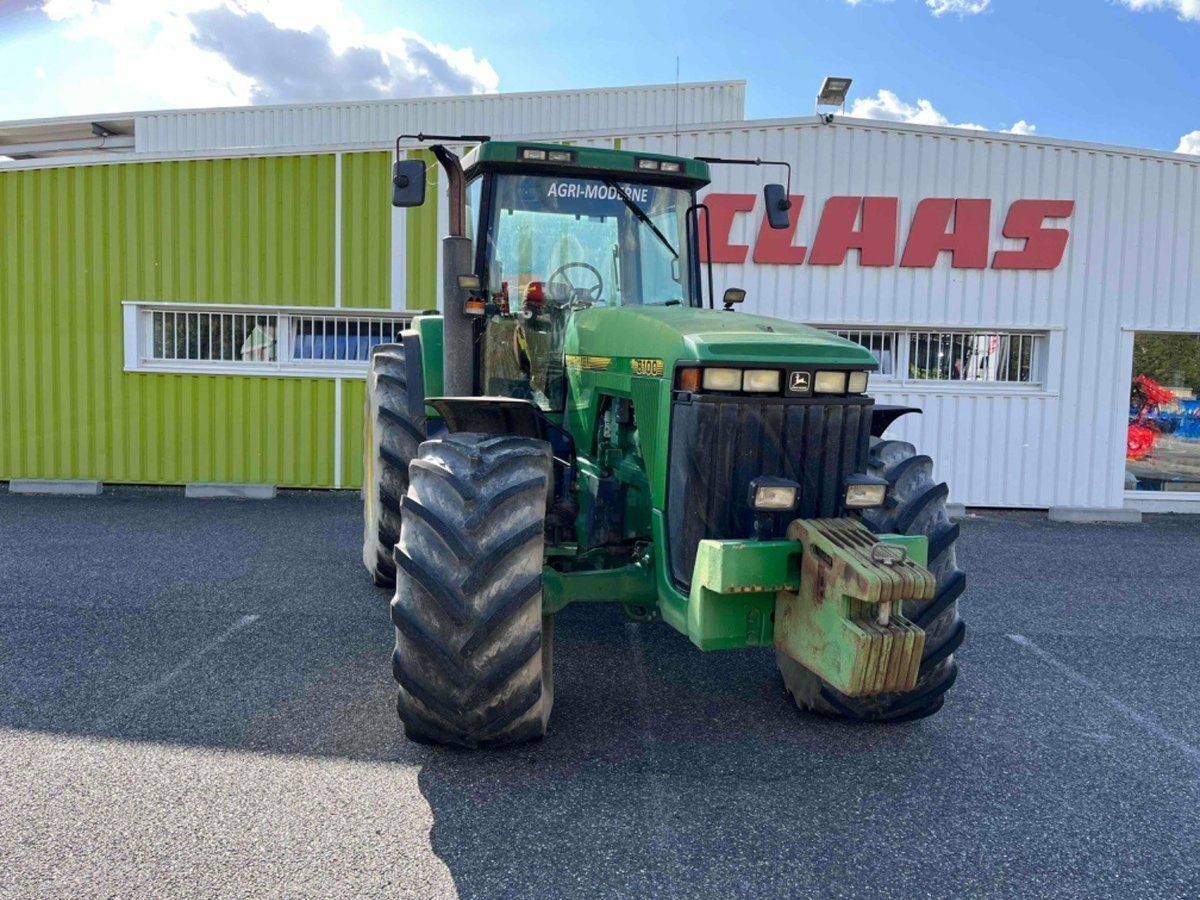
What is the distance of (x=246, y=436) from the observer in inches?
403

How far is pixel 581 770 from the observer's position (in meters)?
3.38

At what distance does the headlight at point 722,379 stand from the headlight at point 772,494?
355 mm

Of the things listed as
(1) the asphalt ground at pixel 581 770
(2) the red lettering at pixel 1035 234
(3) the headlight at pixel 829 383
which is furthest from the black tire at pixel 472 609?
(2) the red lettering at pixel 1035 234

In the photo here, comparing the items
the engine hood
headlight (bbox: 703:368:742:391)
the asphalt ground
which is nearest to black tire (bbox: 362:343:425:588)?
the asphalt ground

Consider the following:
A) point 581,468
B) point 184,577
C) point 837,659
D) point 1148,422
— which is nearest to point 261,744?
point 581,468

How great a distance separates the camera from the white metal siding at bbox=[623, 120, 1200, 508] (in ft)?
32.8

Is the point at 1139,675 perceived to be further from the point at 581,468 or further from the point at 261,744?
the point at 261,744

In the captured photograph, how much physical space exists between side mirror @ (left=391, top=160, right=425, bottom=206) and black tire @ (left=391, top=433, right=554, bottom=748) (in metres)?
1.48

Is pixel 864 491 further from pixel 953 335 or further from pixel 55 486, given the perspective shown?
pixel 55 486

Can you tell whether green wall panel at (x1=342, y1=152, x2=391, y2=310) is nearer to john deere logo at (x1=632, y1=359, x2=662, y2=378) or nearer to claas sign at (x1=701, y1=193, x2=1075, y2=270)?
claas sign at (x1=701, y1=193, x2=1075, y2=270)

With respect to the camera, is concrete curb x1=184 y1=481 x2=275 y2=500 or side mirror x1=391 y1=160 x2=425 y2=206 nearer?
side mirror x1=391 y1=160 x2=425 y2=206

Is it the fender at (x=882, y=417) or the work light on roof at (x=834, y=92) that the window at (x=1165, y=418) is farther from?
the fender at (x=882, y=417)

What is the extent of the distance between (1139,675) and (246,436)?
882cm

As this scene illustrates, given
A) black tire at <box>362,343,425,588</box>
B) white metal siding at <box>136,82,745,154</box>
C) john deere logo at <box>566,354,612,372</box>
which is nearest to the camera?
john deere logo at <box>566,354,612,372</box>
